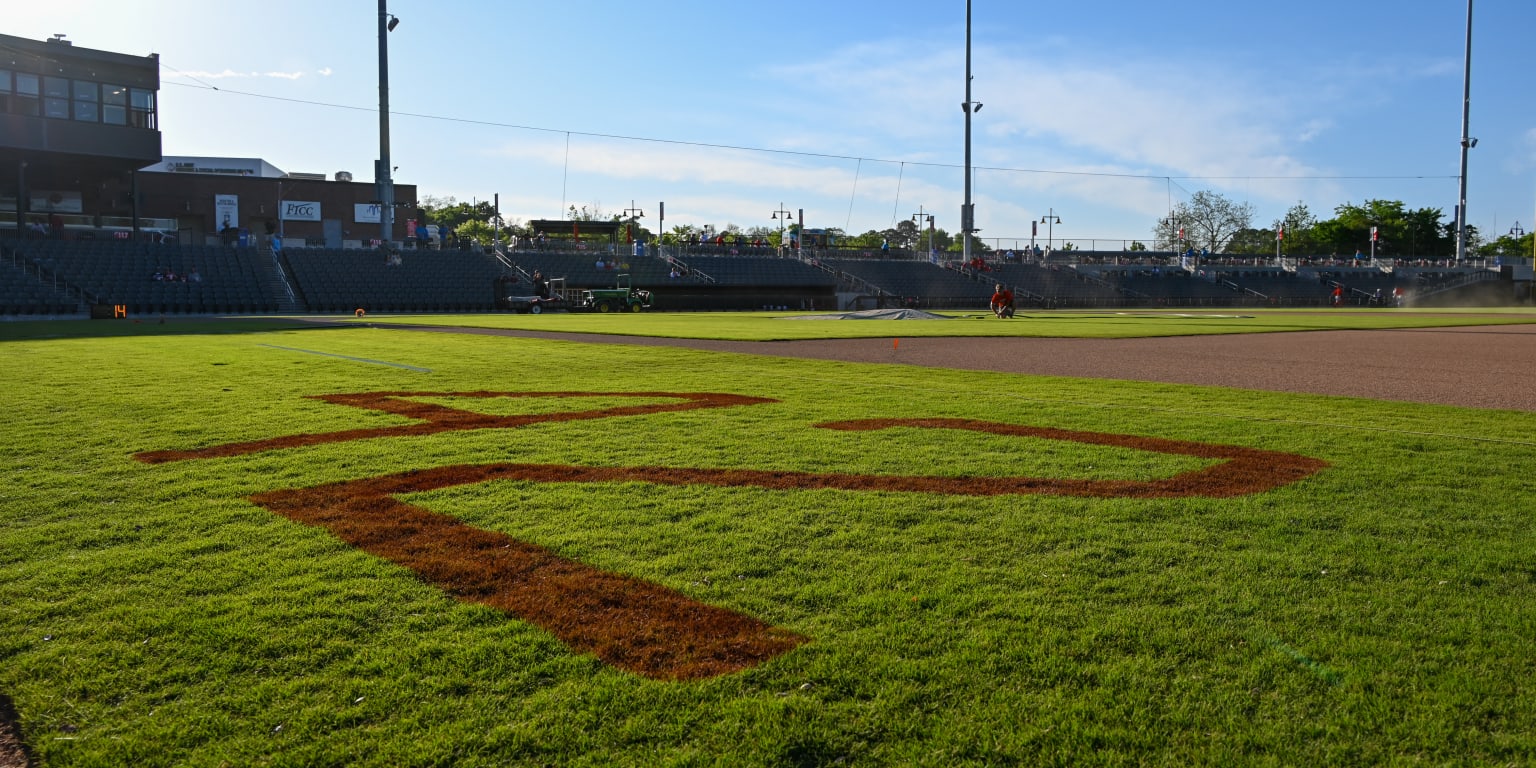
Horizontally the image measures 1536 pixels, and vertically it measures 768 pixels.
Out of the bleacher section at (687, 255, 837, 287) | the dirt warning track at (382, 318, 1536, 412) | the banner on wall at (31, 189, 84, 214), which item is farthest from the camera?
the bleacher section at (687, 255, 837, 287)

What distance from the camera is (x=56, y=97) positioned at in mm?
44938

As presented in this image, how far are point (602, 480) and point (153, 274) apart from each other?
47.6 meters

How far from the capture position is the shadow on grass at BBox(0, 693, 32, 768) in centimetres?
297

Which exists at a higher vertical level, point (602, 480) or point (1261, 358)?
point (1261, 358)

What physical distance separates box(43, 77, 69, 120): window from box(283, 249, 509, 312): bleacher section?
11.6 metres

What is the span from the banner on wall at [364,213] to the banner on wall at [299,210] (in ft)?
11.2

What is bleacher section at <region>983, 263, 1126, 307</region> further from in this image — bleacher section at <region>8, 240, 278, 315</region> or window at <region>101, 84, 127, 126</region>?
window at <region>101, 84, 127, 126</region>

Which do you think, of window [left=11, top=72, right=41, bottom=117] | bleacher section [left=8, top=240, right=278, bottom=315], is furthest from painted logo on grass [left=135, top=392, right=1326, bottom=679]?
window [left=11, top=72, right=41, bottom=117]

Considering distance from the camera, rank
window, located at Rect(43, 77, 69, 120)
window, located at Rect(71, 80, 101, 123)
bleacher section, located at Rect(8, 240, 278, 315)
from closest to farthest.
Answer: bleacher section, located at Rect(8, 240, 278, 315) < window, located at Rect(43, 77, 69, 120) < window, located at Rect(71, 80, 101, 123)

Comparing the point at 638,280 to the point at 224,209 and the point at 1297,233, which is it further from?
the point at 1297,233

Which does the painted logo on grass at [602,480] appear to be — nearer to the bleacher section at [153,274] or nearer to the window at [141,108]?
the bleacher section at [153,274]

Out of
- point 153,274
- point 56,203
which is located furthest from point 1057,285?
point 56,203

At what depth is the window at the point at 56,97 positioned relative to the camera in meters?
44.7

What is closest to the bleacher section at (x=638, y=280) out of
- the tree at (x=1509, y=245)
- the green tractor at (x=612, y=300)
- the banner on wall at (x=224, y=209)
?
the green tractor at (x=612, y=300)
